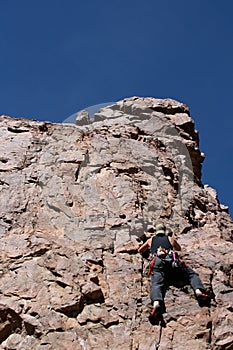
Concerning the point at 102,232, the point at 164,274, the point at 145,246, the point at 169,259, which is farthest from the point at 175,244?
the point at 102,232

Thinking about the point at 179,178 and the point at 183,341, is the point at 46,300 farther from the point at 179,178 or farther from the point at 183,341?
the point at 179,178

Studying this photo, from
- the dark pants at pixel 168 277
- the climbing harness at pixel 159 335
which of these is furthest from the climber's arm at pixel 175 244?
the climbing harness at pixel 159 335

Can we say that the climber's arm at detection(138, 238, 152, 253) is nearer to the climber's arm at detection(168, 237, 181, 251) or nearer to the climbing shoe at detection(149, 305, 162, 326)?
the climber's arm at detection(168, 237, 181, 251)

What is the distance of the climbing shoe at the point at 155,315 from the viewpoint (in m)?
13.3

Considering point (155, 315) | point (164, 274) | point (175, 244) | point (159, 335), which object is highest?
point (175, 244)

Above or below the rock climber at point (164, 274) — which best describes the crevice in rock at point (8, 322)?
below

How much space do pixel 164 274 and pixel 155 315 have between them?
1.36 metres

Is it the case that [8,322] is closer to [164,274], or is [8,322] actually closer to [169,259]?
[164,274]

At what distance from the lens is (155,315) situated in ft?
43.6

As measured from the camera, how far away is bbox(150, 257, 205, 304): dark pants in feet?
45.5

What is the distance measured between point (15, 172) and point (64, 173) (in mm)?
1701

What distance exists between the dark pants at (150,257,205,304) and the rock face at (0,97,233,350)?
0.29m

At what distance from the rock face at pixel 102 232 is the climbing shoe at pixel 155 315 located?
0.57 ft

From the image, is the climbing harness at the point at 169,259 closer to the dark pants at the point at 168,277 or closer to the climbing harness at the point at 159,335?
the dark pants at the point at 168,277
